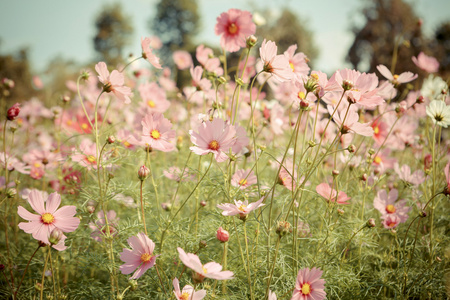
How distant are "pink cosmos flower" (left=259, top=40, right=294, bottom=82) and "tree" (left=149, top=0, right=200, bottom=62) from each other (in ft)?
49.5

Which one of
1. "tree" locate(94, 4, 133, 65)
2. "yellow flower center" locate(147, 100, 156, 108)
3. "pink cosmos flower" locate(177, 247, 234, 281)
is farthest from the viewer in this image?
"tree" locate(94, 4, 133, 65)

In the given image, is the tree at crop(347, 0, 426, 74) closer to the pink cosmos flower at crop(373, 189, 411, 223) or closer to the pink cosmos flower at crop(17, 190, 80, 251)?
the pink cosmos flower at crop(373, 189, 411, 223)

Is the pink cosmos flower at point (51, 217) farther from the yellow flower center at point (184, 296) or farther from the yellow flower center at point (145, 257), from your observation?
the yellow flower center at point (184, 296)

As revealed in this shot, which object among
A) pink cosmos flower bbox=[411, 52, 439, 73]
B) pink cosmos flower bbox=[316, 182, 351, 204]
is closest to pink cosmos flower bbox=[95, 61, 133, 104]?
pink cosmos flower bbox=[316, 182, 351, 204]

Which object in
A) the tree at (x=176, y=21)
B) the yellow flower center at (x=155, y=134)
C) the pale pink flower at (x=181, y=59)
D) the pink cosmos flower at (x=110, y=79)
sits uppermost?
the tree at (x=176, y=21)

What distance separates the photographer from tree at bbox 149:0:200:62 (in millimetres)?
15016

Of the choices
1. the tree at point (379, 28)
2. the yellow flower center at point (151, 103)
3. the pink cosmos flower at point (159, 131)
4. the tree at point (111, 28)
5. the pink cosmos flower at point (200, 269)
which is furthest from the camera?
the tree at point (111, 28)

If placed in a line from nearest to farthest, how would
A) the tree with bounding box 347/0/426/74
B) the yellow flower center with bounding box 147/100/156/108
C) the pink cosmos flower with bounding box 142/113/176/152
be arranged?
the pink cosmos flower with bounding box 142/113/176/152
the yellow flower center with bounding box 147/100/156/108
the tree with bounding box 347/0/426/74

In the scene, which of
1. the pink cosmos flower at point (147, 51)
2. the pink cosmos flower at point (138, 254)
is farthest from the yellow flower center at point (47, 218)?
the pink cosmos flower at point (147, 51)

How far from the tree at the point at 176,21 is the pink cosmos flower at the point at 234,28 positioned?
14.8 metres

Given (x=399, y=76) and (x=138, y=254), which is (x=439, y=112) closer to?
(x=399, y=76)

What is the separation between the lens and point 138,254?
661 millimetres

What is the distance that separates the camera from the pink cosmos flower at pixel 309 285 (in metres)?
0.63

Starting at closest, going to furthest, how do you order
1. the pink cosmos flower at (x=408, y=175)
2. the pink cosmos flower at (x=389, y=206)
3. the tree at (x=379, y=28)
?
1. the pink cosmos flower at (x=389, y=206)
2. the pink cosmos flower at (x=408, y=175)
3. the tree at (x=379, y=28)
